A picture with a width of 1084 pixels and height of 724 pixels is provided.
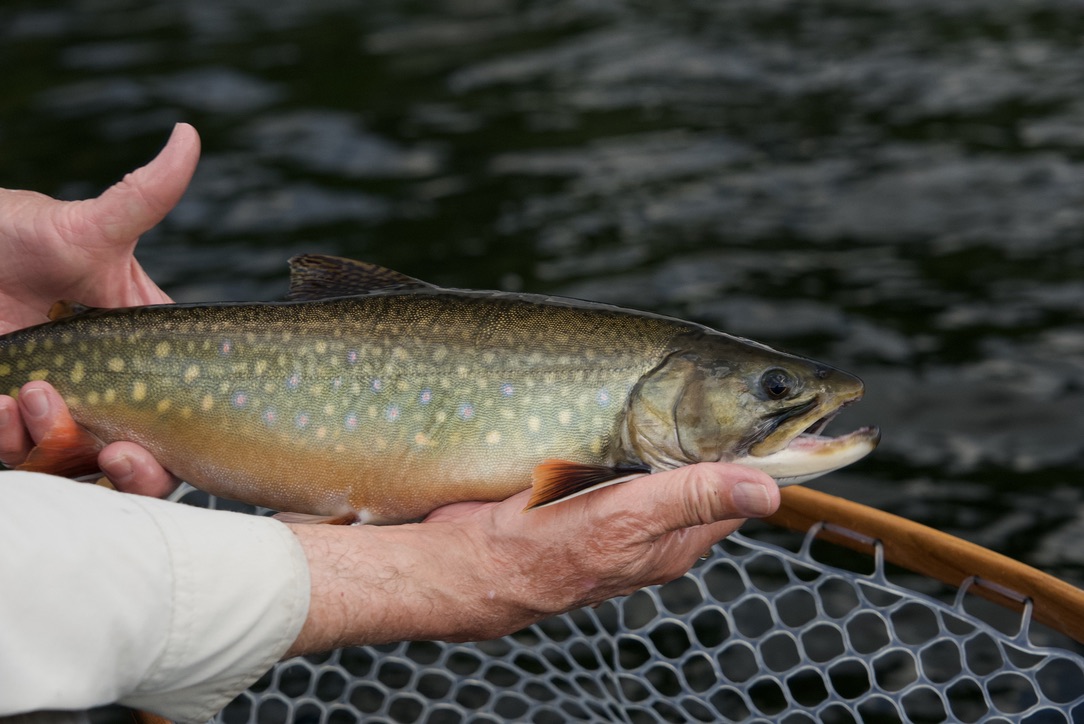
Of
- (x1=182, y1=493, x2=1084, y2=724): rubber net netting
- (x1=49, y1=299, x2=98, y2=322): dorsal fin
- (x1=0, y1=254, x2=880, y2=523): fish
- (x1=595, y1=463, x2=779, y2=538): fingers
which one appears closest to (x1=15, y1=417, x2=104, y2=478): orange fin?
(x1=0, y1=254, x2=880, y2=523): fish

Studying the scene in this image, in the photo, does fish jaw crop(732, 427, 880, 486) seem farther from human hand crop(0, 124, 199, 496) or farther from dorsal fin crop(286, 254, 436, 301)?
human hand crop(0, 124, 199, 496)

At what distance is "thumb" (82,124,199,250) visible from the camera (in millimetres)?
3246

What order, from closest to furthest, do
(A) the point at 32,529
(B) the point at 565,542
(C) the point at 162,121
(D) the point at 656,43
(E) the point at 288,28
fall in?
(A) the point at 32,529, (B) the point at 565,542, (C) the point at 162,121, (D) the point at 656,43, (E) the point at 288,28

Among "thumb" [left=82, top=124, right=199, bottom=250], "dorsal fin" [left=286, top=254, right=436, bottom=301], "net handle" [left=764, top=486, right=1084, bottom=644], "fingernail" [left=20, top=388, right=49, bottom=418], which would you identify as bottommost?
"net handle" [left=764, top=486, right=1084, bottom=644]

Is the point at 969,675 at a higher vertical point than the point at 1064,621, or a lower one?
lower

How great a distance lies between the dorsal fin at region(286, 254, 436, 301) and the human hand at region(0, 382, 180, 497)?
0.54m

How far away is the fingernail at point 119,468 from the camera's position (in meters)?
2.91

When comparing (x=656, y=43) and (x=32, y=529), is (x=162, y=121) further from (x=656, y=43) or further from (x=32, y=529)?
(x=32, y=529)

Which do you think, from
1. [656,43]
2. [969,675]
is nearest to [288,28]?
[656,43]

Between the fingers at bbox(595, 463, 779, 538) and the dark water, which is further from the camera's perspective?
the dark water

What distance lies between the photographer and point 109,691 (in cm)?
208

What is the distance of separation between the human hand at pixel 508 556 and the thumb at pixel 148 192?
1.17 meters

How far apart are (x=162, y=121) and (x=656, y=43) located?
3896mm

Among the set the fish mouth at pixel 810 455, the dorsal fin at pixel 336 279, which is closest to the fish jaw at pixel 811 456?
the fish mouth at pixel 810 455
